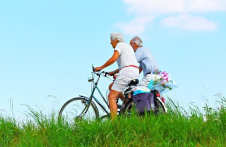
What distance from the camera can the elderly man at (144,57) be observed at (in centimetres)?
1065

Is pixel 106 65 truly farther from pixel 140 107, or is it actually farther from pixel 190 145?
pixel 190 145

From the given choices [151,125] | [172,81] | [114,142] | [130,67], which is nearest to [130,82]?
[130,67]

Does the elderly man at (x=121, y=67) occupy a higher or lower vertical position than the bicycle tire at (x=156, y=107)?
higher

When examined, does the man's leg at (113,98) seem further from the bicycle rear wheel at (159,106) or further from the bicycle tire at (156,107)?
the bicycle rear wheel at (159,106)

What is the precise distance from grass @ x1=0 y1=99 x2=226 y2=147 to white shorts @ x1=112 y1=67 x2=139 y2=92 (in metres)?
1.10

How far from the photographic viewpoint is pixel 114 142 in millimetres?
7461

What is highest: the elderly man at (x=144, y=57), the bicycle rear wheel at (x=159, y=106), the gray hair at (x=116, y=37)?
the gray hair at (x=116, y=37)

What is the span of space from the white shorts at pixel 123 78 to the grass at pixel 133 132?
110cm

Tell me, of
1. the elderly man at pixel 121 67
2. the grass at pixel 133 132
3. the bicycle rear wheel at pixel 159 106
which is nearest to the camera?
the grass at pixel 133 132

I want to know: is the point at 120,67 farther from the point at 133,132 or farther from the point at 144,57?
the point at 133,132

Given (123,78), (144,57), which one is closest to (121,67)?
(123,78)

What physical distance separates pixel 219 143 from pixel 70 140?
8.64ft

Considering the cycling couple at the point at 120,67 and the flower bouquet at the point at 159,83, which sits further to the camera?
the flower bouquet at the point at 159,83

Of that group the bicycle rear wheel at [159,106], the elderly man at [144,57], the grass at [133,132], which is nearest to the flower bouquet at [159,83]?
the bicycle rear wheel at [159,106]
